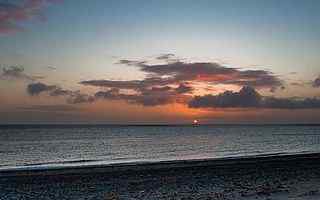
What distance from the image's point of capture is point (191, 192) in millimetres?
30406

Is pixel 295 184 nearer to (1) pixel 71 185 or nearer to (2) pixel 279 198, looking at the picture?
(2) pixel 279 198

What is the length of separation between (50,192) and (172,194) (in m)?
8.12

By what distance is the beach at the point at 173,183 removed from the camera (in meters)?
28.8

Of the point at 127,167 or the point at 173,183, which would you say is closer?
the point at 173,183

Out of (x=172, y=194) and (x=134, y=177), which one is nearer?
(x=172, y=194)

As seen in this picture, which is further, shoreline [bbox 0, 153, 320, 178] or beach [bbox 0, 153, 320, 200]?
shoreline [bbox 0, 153, 320, 178]

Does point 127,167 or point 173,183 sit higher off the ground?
point 173,183

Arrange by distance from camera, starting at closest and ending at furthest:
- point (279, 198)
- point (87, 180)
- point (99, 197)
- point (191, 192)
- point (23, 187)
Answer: point (279, 198)
point (99, 197)
point (191, 192)
point (23, 187)
point (87, 180)

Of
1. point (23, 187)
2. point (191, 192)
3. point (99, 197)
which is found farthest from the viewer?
point (23, 187)

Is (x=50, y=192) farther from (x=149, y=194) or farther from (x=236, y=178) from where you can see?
(x=236, y=178)

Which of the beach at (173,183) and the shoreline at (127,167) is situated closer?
the beach at (173,183)

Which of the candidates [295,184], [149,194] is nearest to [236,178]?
[295,184]

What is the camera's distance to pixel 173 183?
35156 millimetres

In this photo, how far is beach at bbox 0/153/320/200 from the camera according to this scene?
1133 inches
